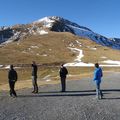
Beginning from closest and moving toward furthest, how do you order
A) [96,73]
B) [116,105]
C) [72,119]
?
1. [72,119]
2. [116,105]
3. [96,73]

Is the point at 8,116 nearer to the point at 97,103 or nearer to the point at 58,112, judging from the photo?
the point at 58,112

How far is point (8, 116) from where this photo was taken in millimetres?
19734

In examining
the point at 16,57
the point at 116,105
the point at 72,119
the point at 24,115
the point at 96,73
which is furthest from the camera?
the point at 16,57

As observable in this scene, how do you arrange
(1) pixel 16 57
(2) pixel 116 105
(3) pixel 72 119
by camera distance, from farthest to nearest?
(1) pixel 16 57
(2) pixel 116 105
(3) pixel 72 119

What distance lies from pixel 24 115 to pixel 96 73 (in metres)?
8.73

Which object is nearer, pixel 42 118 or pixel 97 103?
pixel 42 118

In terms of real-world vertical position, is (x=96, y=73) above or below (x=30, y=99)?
above

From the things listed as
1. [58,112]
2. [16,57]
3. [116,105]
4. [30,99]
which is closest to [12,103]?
[30,99]

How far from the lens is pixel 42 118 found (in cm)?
1911

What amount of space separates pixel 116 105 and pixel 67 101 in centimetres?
402

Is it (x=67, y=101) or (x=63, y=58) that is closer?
(x=67, y=101)

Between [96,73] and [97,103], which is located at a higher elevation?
[96,73]

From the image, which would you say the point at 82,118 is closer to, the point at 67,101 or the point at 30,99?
the point at 67,101

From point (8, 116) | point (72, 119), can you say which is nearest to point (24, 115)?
point (8, 116)
